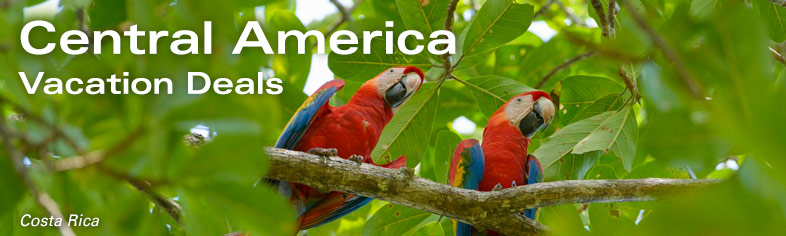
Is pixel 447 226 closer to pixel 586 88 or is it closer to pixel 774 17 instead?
pixel 586 88

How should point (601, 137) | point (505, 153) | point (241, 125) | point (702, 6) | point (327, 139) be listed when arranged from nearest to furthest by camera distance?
point (241, 125) < point (702, 6) < point (601, 137) < point (327, 139) < point (505, 153)

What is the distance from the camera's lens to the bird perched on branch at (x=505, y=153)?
8.14ft

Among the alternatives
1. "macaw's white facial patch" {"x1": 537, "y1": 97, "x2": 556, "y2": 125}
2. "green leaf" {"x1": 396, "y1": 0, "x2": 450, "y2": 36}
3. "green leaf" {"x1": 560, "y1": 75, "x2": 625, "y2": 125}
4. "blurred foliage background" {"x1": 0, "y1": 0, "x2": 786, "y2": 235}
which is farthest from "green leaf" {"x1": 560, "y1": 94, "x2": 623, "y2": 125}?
"blurred foliage background" {"x1": 0, "y1": 0, "x2": 786, "y2": 235}

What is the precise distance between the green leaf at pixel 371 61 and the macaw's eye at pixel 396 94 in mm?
89

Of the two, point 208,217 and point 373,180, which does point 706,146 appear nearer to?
point 208,217

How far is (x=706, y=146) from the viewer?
1.76 feet

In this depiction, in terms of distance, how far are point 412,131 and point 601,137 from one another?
0.73 metres

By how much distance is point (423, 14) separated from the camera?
2430 mm

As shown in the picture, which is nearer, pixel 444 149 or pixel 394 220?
pixel 394 220

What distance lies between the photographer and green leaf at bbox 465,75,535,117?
2.60m

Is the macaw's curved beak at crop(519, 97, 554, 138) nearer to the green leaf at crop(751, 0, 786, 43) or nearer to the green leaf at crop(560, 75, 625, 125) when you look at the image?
the green leaf at crop(560, 75, 625, 125)

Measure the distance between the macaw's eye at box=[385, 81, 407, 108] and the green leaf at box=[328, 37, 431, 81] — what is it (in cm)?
9

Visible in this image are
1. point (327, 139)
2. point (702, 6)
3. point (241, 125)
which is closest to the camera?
point (241, 125)

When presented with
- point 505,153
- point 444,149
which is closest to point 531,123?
point 505,153
